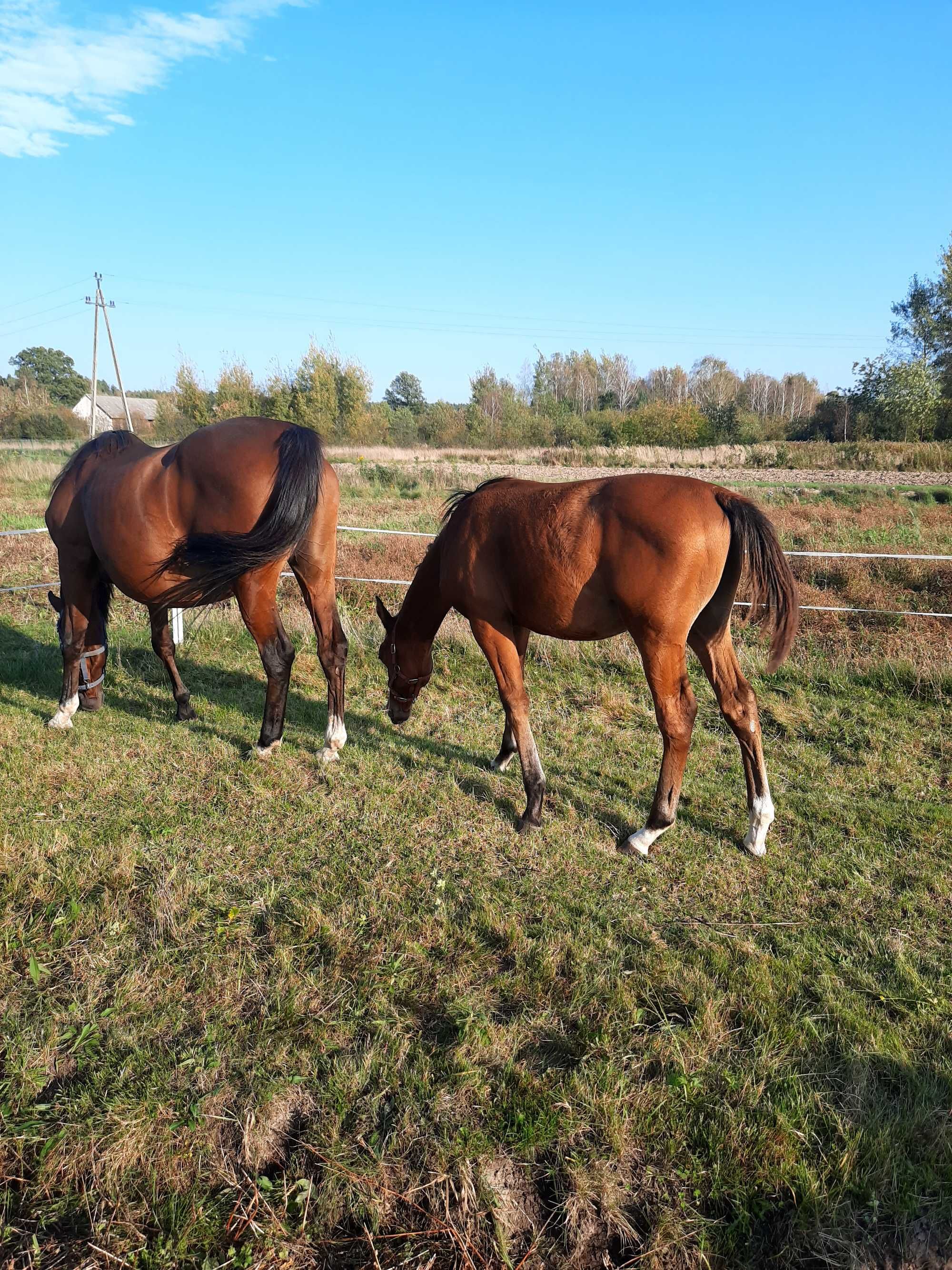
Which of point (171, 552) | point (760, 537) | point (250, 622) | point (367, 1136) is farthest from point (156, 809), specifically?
point (760, 537)

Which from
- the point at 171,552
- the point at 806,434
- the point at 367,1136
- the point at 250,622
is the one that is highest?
the point at 806,434

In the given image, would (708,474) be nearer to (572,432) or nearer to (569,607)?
(572,432)

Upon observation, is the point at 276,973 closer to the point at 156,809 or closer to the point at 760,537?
the point at 156,809

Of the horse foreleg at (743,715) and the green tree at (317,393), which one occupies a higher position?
the green tree at (317,393)

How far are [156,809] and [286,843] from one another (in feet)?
2.99

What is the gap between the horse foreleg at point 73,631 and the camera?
5477 mm

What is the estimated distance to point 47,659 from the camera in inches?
271

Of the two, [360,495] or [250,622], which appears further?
[360,495]

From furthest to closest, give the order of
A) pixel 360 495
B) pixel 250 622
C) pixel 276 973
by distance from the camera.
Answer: pixel 360 495 < pixel 250 622 < pixel 276 973

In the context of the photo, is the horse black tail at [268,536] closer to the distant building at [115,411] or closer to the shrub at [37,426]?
the distant building at [115,411]

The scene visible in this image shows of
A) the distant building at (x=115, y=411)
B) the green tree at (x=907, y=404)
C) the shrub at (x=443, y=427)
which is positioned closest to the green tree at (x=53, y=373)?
the distant building at (x=115, y=411)

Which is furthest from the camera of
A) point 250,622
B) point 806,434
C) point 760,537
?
point 806,434

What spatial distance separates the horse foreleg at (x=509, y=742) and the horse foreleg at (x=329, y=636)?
3.62ft

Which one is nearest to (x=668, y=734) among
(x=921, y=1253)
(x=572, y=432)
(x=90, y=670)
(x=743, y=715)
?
(x=743, y=715)
